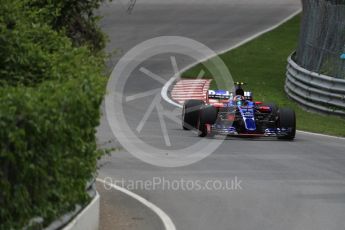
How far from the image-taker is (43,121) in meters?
7.99

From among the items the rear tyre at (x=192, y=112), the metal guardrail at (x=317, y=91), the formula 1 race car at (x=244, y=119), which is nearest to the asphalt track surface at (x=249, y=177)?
the formula 1 race car at (x=244, y=119)

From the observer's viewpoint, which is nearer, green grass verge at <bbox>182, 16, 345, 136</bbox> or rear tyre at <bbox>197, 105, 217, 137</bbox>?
rear tyre at <bbox>197, 105, 217, 137</bbox>

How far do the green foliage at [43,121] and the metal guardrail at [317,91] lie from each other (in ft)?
51.0

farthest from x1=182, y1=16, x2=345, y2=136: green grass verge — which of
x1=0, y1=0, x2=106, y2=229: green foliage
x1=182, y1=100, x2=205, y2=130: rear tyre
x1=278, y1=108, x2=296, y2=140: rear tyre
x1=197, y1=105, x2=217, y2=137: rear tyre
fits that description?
x1=0, y1=0, x2=106, y2=229: green foliage

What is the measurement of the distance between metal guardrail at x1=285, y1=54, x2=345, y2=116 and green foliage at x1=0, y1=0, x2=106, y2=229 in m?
15.6

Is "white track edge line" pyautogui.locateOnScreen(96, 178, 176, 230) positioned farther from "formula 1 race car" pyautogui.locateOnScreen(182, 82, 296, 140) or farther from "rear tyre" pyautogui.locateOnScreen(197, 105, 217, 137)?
"formula 1 race car" pyautogui.locateOnScreen(182, 82, 296, 140)

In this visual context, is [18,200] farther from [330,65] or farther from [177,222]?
[330,65]

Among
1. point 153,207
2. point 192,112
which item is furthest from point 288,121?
point 153,207

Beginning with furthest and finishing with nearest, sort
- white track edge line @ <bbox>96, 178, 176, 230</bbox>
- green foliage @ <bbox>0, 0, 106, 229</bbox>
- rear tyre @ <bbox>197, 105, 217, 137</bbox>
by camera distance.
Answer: rear tyre @ <bbox>197, 105, 217, 137</bbox> → white track edge line @ <bbox>96, 178, 176, 230</bbox> → green foliage @ <bbox>0, 0, 106, 229</bbox>

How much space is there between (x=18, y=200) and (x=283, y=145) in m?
12.5

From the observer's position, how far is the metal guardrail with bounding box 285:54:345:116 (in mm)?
26125

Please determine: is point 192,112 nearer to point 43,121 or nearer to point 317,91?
point 317,91

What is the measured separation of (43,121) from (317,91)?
19798 millimetres

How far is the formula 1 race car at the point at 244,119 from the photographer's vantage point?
20.5 m
